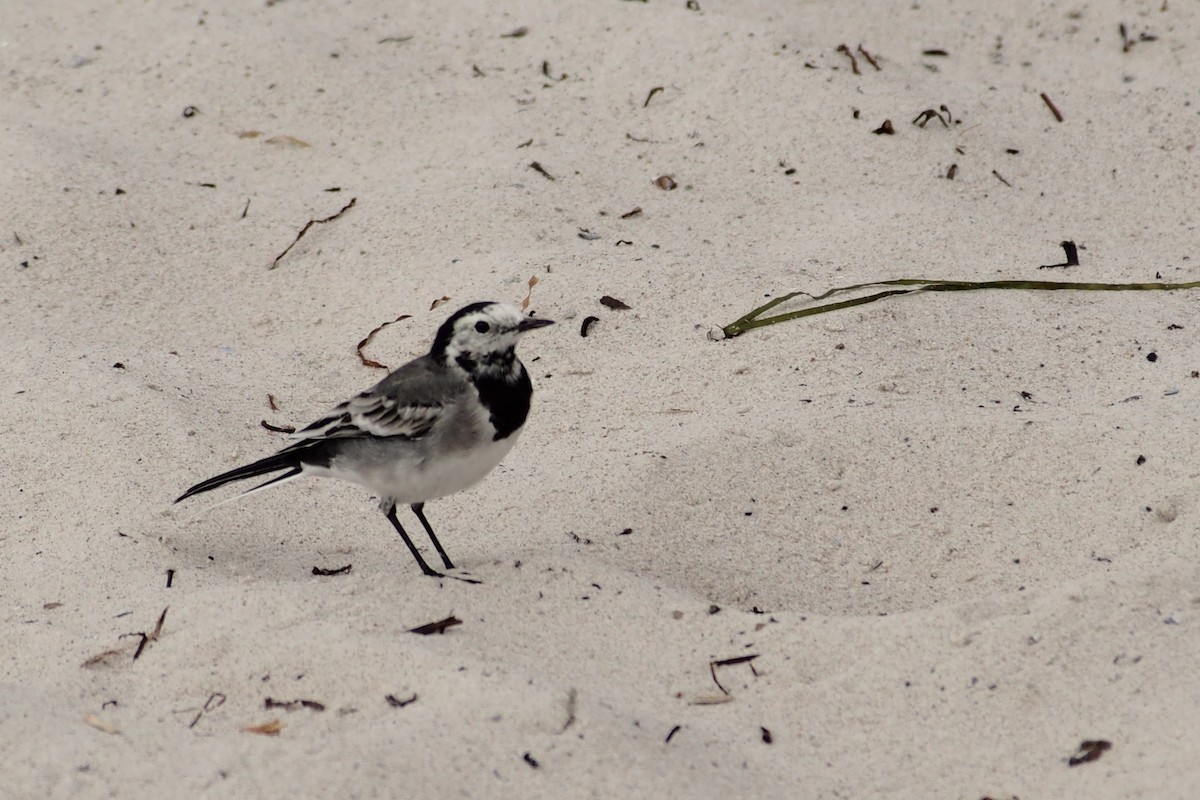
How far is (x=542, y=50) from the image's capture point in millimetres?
8164

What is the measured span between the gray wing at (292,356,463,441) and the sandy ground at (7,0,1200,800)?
0.47m

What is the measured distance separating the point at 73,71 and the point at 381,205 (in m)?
2.50

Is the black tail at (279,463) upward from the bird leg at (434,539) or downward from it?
upward

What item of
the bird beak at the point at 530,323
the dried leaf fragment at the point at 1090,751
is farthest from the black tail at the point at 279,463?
the dried leaf fragment at the point at 1090,751

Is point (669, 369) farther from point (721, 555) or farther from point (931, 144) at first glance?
point (931, 144)

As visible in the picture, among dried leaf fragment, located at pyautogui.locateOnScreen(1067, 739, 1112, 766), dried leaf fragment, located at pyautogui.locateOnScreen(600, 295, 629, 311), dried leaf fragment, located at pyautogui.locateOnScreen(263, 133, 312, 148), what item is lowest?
dried leaf fragment, located at pyautogui.locateOnScreen(600, 295, 629, 311)

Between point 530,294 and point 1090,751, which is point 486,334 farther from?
point 1090,751

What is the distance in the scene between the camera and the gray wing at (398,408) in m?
4.34

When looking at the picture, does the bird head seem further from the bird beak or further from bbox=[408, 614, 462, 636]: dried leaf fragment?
bbox=[408, 614, 462, 636]: dried leaf fragment

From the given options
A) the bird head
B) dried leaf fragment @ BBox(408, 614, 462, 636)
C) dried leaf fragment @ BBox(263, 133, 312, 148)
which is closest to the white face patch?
the bird head

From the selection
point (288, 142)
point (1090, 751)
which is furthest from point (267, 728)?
point (288, 142)

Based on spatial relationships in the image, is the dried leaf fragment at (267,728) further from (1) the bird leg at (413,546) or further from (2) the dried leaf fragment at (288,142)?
(2) the dried leaf fragment at (288,142)

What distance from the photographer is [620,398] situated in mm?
5617

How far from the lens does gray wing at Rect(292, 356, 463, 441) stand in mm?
4340
